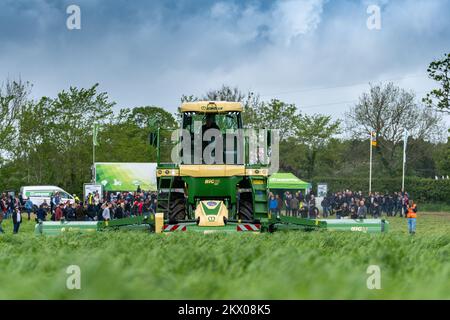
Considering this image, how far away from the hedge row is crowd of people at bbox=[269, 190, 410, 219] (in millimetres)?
8803

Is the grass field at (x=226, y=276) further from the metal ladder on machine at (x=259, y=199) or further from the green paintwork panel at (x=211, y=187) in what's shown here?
the metal ladder on machine at (x=259, y=199)

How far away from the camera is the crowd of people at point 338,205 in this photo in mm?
49969

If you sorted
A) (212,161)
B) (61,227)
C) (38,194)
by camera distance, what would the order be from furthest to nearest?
(38,194)
(61,227)
(212,161)

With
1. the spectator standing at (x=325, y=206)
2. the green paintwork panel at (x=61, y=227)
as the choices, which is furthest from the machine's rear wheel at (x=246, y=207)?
the spectator standing at (x=325, y=206)

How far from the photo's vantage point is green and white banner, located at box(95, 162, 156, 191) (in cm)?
5626

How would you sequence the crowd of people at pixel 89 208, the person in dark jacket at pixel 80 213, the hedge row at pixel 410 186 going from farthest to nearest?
the hedge row at pixel 410 186
the person in dark jacket at pixel 80 213
the crowd of people at pixel 89 208

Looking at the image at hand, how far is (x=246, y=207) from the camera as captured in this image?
852 inches

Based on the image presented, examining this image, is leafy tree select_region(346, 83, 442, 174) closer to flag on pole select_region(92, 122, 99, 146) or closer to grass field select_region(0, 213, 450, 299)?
flag on pole select_region(92, 122, 99, 146)

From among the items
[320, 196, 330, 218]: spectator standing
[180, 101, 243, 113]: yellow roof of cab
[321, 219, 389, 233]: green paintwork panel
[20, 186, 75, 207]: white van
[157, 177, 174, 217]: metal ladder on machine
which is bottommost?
[320, 196, 330, 218]: spectator standing

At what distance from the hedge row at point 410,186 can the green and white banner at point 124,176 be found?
21495 mm

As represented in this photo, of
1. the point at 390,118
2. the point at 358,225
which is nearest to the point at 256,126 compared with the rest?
the point at 390,118

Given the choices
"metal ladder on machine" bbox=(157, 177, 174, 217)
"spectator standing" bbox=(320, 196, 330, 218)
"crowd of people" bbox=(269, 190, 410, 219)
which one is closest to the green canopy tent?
"crowd of people" bbox=(269, 190, 410, 219)

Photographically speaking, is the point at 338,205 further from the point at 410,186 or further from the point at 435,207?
the point at 410,186

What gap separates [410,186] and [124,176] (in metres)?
26.6
